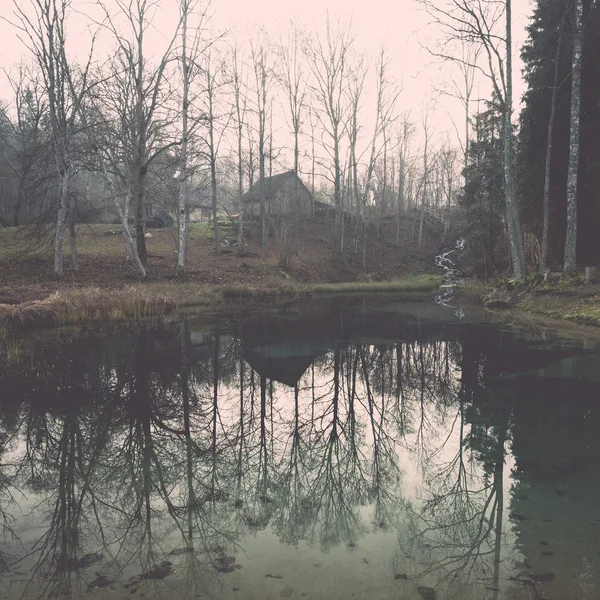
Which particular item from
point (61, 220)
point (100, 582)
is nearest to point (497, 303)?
point (100, 582)

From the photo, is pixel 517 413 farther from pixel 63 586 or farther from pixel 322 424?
pixel 63 586

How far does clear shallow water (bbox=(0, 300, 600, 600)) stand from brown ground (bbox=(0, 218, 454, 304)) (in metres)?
9.25

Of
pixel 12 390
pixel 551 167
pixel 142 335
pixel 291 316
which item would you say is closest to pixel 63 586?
pixel 12 390

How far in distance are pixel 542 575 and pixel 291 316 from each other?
12.0 meters

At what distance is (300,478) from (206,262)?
21.4 metres

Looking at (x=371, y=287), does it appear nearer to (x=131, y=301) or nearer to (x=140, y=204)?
(x=140, y=204)

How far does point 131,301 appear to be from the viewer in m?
13.7

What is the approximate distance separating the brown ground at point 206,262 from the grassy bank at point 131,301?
1.29 meters

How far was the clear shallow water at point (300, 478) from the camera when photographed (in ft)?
8.73

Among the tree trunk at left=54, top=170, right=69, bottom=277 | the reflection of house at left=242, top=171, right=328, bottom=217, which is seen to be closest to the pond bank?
the tree trunk at left=54, top=170, right=69, bottom=277

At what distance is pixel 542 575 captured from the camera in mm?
2566

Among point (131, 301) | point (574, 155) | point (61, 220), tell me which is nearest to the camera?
point (131, 301)

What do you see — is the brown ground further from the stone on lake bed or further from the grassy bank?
the stone on lake bed

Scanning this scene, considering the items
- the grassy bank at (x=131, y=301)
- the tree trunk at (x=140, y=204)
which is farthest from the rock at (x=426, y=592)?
the tree trunk at (x=140, y=204)
